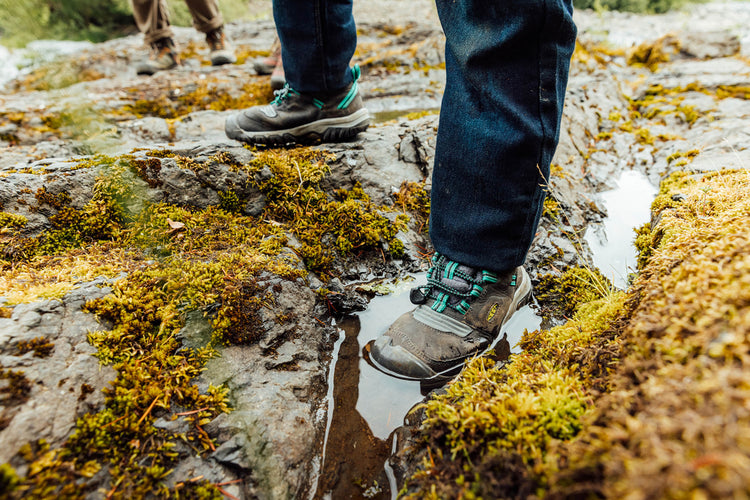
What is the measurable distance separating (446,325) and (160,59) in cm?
704

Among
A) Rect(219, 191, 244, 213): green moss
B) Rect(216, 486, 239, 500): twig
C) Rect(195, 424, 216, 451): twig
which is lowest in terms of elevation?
Rect(216, 486, 239, 500): twig

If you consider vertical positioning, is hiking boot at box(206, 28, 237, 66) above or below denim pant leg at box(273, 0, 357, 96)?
below

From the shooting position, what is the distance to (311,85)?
2.97 metres

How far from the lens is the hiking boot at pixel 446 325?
6.66ft

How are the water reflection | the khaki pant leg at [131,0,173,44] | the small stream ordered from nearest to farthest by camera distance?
the small stream, the water reflection, the khaki pant leg at [131,0,173,44]

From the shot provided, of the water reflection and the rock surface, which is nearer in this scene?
the rock surface

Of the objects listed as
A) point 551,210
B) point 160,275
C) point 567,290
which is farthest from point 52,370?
point 551,210

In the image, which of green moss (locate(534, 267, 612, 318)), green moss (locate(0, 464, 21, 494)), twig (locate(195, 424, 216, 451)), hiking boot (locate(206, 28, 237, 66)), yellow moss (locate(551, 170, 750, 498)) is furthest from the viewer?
hiking boot (locate(206, 28, 237, 66))

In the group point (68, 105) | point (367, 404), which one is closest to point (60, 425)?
point (367, 404)

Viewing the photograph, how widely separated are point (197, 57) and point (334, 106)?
5.61m

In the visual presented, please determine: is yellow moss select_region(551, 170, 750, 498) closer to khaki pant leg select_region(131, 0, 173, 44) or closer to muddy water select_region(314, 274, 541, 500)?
muddy water select_region(314, 274, 541, 500)

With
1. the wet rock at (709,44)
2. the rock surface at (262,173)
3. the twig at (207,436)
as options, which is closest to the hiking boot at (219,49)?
the rock surface at (262,173)

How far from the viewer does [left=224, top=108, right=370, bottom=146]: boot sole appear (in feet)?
10.1

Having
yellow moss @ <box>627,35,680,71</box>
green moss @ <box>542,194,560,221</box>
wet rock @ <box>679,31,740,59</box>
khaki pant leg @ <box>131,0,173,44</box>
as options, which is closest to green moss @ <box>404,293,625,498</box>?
green moss @ <box>542,194,560,221</box>
